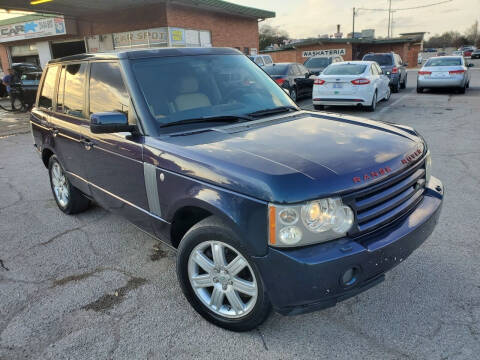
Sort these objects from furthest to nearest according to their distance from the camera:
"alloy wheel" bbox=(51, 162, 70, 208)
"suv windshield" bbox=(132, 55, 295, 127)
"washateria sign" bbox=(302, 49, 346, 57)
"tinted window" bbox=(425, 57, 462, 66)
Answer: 1. "washateria sign" bbox=(302, 49, 346, 57)
2. "tinted window" bbox=(425, 57, 462, 66)
3. "alloy wheel" bbox=(51, 162, 70, 208)
4. "suv windshield" bbox=(132, 55, 295, 127)

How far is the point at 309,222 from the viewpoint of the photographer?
6.97 feet

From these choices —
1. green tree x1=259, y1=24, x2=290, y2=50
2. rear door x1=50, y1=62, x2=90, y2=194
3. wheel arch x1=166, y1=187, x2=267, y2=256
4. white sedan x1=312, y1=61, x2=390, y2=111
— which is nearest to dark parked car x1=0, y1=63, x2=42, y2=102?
white sedan x1=312, y1=61, x2=390, y2=111

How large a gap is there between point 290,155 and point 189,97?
1.23 metres

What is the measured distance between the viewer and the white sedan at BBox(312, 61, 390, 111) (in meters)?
11.2

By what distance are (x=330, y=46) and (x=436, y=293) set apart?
131ft

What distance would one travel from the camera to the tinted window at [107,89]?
3188 millimetres

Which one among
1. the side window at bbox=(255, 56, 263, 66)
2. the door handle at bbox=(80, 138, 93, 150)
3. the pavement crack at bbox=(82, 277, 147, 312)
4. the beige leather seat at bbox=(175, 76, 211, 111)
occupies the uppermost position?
the side window at bbox=(255, 56, 263, 66)

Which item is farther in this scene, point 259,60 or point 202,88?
point 259,60

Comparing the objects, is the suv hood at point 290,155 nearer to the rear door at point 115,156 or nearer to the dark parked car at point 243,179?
the dark parked car at point 243,179

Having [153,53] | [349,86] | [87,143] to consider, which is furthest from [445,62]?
[87,143]

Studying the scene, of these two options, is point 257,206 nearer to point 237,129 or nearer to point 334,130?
point 237,129

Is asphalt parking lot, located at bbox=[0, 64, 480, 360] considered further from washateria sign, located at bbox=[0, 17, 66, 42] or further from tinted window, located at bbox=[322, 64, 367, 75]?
washateria sign, located at bbox=[0, 17, 66, 42]

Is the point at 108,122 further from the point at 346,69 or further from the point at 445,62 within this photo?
the point at 445,62

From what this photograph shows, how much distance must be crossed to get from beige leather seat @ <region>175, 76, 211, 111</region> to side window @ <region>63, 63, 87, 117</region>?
3.90ft
